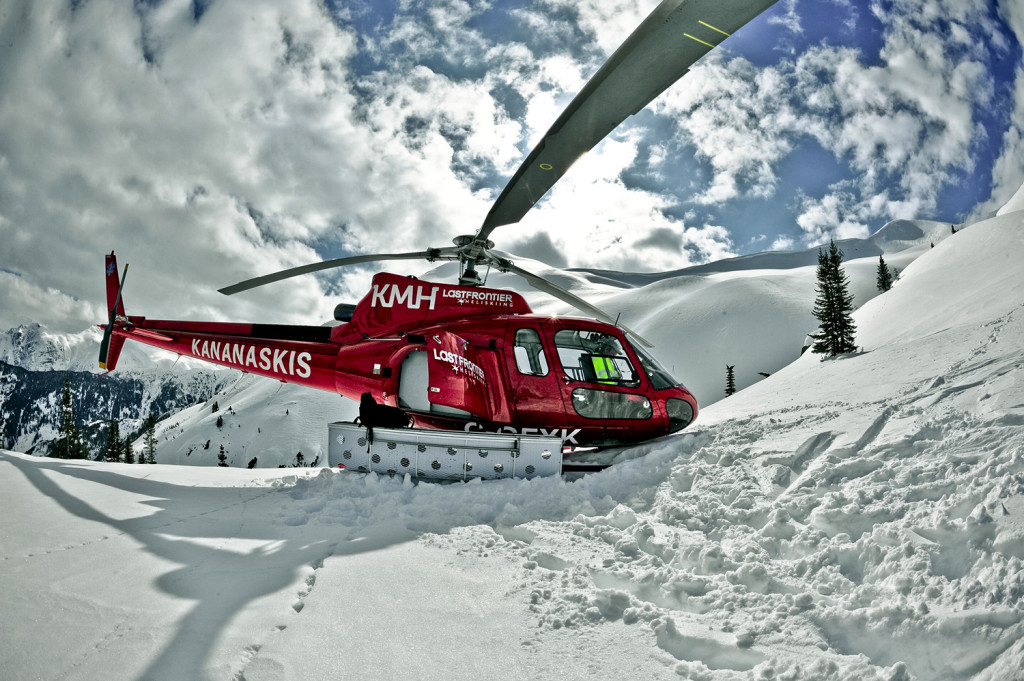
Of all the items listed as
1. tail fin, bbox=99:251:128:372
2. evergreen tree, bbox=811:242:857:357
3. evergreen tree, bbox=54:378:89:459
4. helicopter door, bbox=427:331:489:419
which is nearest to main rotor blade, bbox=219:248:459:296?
helicopter door, bbox=427:331:489:419

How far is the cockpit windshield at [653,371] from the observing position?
23.8 ft

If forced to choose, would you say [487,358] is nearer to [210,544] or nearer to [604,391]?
[604,391]

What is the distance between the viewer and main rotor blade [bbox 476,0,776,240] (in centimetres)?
319

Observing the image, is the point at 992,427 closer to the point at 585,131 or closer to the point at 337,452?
the point at 585,131

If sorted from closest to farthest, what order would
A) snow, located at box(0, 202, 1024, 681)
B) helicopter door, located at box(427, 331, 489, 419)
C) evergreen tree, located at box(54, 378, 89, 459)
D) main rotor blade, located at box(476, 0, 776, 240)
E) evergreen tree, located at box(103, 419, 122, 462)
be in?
snow, located at box(0, 202, 1024, 681)
main rotor blade, located at box(476, 0, 776, 240)
helicopter door, located at box(427, 331, 489, 419)
evergreen tree, located at box(54, 378, 89, 459)
evergreen tree, located at box(103, 419, 122, 462)

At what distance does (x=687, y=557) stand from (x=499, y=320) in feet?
15.4

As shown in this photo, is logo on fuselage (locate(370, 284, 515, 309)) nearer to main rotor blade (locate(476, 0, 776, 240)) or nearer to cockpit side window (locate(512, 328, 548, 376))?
cockpit side window (locate(512, 328, 548, 376))

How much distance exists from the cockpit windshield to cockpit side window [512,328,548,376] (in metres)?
1.37

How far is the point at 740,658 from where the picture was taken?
90.7 inches

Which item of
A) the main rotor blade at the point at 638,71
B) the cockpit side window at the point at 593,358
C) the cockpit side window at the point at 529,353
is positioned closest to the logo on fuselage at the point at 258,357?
the cockpit side window at the point at 529,353

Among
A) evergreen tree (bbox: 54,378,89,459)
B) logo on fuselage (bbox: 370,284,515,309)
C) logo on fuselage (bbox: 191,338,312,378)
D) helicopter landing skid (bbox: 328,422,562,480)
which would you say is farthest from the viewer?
evergreen tree (bbox: 54,378,89,459)

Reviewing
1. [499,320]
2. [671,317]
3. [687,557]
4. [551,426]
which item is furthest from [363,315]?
[671,317]

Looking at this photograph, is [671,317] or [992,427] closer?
[992,427]

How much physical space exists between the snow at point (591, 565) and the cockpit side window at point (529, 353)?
2027mm
